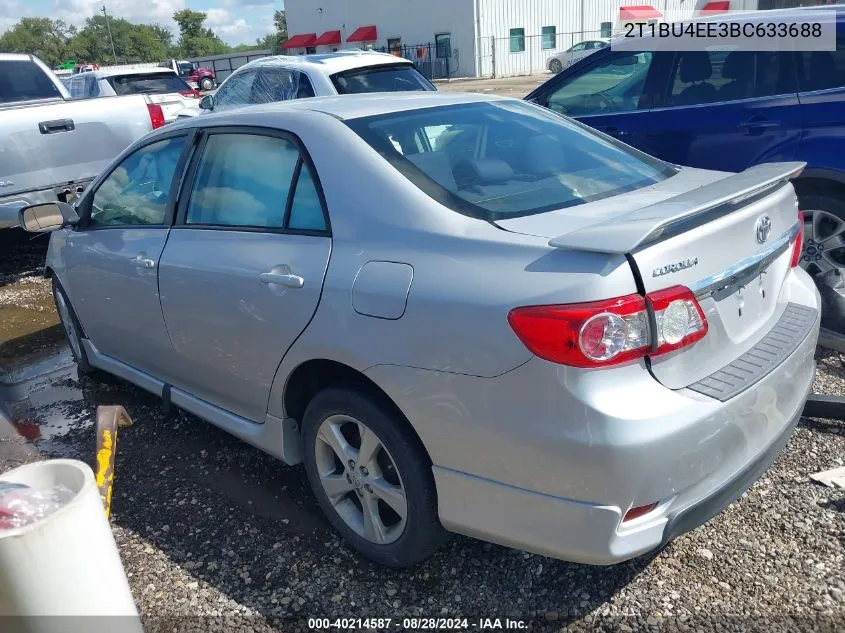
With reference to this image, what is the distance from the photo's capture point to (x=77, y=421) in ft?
14.2

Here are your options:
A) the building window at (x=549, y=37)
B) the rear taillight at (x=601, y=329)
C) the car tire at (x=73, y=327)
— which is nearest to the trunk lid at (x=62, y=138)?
the car tire at (x=73, y=327)

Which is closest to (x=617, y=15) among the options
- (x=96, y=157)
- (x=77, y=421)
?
(x=96, y=157)

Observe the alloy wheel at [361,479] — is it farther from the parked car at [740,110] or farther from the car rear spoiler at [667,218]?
the parked car at [740,110]

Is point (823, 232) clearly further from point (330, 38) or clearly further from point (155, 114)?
point (330, 38)

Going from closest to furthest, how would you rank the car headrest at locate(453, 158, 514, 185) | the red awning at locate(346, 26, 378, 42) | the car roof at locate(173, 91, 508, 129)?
the car headrest at locate(453, 158, 514, 185) → the car roof at locate(173, 91, 508, 129) → the red awning at locate(346, 26, 378, 42)

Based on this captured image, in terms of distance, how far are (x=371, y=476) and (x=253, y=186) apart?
4.30 ft

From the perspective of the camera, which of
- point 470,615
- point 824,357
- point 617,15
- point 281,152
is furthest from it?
point 617,15

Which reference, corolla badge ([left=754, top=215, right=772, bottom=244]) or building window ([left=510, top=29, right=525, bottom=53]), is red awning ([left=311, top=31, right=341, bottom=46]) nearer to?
building window ([left=510, top=29, right=525, bottom=53])

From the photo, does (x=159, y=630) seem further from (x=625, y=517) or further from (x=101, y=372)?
(x=101, y=372)

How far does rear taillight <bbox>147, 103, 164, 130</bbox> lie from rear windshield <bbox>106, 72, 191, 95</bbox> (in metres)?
6.51

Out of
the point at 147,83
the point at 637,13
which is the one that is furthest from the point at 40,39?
the point at 147,83

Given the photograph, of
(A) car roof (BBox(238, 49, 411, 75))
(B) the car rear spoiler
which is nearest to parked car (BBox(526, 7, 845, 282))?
(B) the car rear spoiler

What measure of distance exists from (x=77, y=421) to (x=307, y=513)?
1917 millimetres

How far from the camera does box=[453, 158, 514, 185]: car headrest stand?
8.89ft
